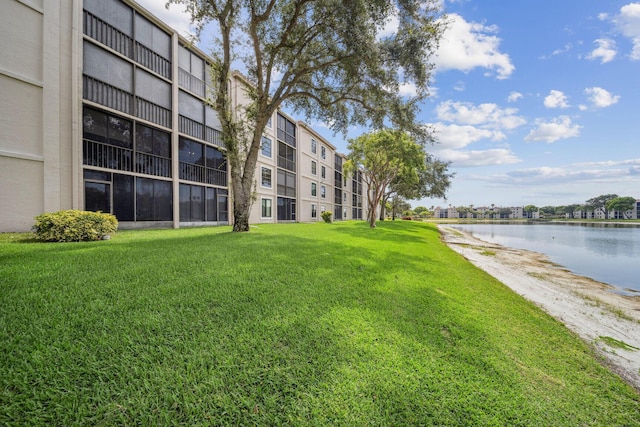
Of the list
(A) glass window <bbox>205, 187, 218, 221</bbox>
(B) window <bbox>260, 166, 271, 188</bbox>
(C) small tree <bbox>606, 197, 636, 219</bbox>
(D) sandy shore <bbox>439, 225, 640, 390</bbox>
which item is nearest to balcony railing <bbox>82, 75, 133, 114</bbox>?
(A) glass window <bbox>205, 187, 218, 221</bbox>

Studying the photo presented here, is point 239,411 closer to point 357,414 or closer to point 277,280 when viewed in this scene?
point 357,414

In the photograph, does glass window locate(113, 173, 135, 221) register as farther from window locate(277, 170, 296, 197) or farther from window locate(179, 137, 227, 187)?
window locate(277, 170, 296, 197)

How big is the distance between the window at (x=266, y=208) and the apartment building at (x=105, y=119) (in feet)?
15.6

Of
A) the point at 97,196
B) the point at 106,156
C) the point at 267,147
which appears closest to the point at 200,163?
the point at 106,156

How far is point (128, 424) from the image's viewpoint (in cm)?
192

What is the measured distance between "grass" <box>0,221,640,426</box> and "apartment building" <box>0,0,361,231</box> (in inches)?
352

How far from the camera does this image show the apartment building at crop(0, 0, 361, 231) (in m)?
10.5

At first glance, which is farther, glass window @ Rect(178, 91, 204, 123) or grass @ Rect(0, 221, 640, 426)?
glass window @ Rect(178, 91, 204, 123)

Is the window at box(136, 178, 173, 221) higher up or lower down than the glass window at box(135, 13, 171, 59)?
lower down

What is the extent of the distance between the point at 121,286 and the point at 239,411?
300cm

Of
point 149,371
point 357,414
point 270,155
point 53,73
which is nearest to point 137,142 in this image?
point 53,73

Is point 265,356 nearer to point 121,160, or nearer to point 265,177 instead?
point 121,160

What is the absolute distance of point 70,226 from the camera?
8.55 m

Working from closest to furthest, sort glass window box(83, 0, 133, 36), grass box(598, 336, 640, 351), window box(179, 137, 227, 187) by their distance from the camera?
grass box(598, 336, 640, 351) < glass window box(83, 0, 133, 36) < window box(179, 137, 227, 187)
